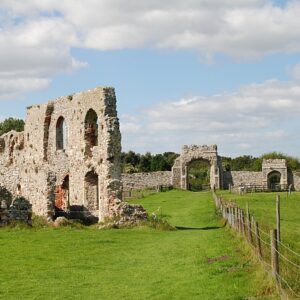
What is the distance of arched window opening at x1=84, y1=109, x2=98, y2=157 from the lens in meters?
34.0

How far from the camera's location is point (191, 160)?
67500mm

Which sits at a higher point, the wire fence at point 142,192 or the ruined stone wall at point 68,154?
the ruined stone wall at point 68,154

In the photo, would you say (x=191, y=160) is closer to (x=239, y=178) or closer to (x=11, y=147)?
(x=239, y=178)

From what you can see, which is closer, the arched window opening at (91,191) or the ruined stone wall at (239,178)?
the arched window opening at (91,191)

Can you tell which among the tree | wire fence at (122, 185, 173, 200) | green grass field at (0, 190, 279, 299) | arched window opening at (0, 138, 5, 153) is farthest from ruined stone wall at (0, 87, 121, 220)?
the tree

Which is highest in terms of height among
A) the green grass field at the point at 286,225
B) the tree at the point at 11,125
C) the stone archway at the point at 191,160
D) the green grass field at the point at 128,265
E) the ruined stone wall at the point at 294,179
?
the tree at the point at 11,125

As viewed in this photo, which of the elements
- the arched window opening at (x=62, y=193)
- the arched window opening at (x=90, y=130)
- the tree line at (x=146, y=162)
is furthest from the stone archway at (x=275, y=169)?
the arched window opening at (x=90, y=130)

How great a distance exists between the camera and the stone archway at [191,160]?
66.8m

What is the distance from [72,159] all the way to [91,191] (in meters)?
2.37

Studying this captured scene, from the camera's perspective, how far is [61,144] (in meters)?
37.5

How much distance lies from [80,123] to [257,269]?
20941 millimetres

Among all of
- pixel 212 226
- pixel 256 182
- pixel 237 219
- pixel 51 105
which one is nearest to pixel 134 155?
pixel 256 182

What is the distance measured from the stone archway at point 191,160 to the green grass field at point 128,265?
3960 centimetres

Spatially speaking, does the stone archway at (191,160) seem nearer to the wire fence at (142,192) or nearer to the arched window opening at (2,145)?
the wire fence at (142,192)
